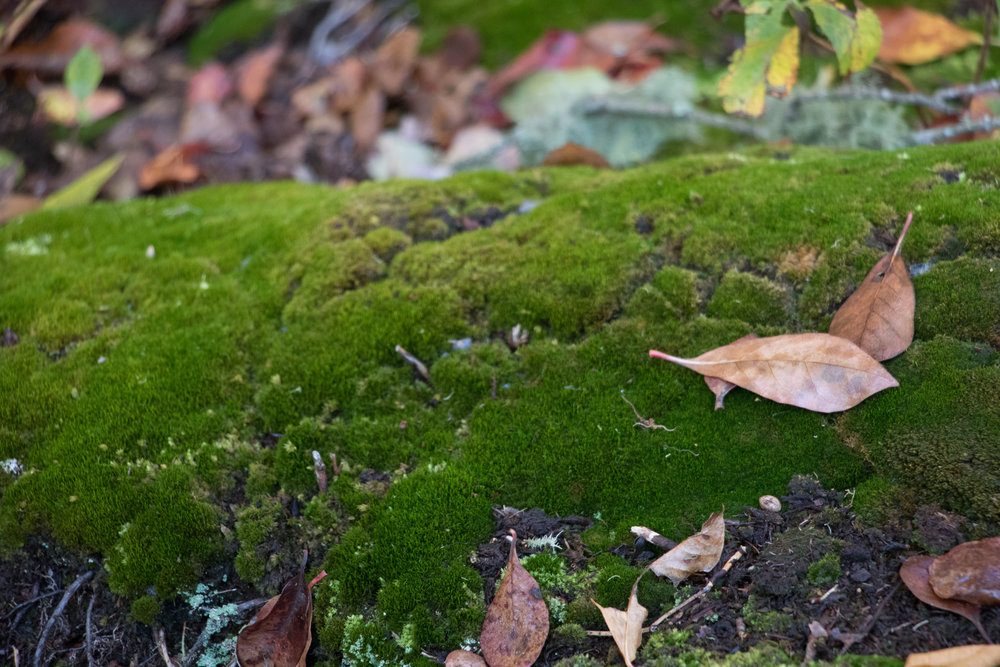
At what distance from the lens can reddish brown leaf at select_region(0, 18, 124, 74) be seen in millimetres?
6113

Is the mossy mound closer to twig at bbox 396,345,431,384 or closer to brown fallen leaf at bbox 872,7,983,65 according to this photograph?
twig at bbox 396,345,431,384

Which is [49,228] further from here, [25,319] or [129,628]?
[129,628]

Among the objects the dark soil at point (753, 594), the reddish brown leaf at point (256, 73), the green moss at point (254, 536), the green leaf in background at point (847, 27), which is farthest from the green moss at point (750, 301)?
the reddish brown leaf at point (256, 73)

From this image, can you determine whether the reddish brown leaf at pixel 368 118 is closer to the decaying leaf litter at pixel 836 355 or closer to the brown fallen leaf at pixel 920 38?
the brown fallen leaf at pixel 920 38

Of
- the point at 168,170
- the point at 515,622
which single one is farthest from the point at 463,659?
the point at 168,170

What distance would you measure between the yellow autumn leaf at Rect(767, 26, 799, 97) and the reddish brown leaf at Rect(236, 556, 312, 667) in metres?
3.05

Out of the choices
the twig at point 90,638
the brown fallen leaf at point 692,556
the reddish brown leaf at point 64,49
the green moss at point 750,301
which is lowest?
the brown fallen leaf at point 692,556

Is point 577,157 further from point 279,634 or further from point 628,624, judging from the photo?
point 279,634

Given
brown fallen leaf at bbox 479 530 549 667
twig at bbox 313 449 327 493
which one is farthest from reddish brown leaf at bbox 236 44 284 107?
brown fallen leaf at bbox 479 530 549 667

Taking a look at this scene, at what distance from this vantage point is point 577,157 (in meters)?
4.18

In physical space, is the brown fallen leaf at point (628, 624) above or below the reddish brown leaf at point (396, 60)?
below

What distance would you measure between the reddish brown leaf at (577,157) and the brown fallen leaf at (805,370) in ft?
6.94

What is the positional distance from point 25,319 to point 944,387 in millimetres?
3496

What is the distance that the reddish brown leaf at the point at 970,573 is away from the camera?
167 centimetres
